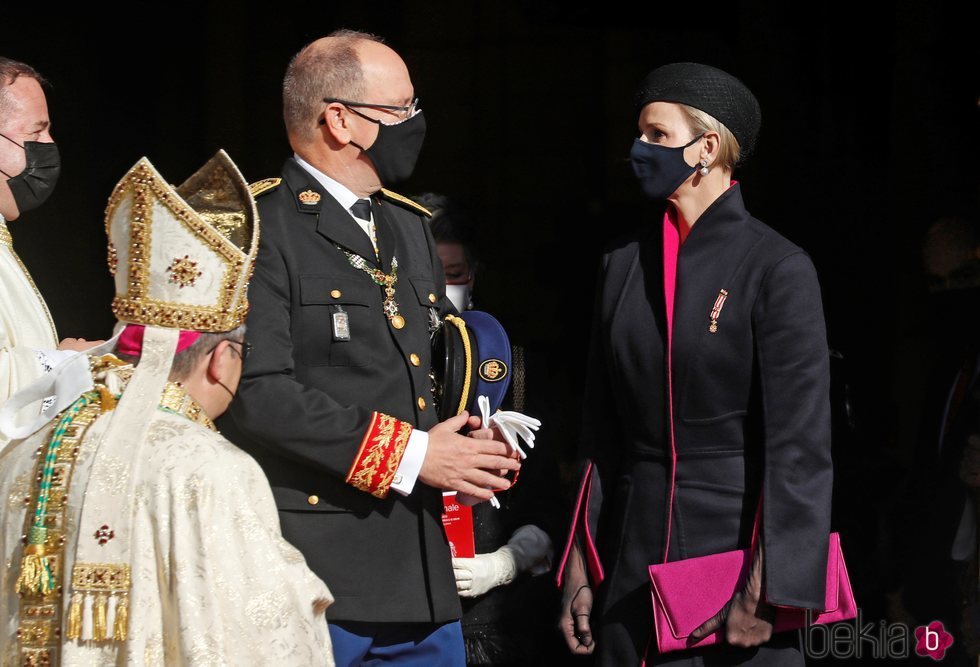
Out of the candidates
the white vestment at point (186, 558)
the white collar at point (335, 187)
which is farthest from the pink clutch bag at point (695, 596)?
the white collar at point (335, 187)

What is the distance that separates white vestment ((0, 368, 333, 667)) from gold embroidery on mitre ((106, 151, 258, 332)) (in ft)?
0.63

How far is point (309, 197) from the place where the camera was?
11.3 ft

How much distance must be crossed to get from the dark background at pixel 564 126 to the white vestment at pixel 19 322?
1819mm

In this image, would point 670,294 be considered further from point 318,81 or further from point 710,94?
point 318,81

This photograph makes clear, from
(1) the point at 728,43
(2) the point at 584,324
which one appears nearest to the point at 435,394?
(2) the point at 584,324

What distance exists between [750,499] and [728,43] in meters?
3.01

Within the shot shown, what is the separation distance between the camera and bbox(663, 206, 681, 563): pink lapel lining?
3283 mm

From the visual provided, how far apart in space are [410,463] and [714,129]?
1.03 metres

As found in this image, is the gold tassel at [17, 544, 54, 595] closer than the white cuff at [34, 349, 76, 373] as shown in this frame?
Yes

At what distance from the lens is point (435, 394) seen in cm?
358

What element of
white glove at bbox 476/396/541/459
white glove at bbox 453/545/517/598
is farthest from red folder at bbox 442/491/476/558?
white glove at bbox 476/396/541/459

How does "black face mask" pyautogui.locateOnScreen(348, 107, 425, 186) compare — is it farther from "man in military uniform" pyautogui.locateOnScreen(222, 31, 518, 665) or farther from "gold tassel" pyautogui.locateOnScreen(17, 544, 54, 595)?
"gold tassel" pyautogui.locateOnScreen(17, 544, 54, 595)
